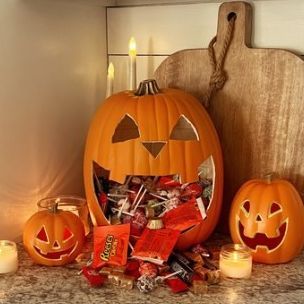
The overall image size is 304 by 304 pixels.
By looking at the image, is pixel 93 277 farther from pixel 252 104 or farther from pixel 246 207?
pixel 252 104

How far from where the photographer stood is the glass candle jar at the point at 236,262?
2.92 ft

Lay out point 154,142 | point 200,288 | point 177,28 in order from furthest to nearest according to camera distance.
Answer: point 177,28 < point 154,142 < point 200,288

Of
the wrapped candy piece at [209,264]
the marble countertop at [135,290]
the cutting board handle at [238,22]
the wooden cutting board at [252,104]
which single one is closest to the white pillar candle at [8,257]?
the marble countertop at [135,290]

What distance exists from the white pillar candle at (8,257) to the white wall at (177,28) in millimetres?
494

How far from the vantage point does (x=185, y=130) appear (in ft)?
3.34

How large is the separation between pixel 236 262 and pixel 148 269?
14 cm

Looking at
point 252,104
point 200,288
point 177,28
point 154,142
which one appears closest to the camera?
point 200,288

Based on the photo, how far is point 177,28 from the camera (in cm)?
119

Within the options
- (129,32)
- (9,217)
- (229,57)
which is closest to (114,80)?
(129,32)

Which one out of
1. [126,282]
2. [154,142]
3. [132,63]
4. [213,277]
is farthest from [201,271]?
[132,63]

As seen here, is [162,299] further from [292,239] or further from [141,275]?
[292,239]

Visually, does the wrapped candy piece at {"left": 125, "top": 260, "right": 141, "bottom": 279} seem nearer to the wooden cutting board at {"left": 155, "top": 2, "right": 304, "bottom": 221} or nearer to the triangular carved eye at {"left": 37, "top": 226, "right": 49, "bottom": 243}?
the triangular carved eye at {"left": 37, "top": 226, "right": 49, "bottom": 243}

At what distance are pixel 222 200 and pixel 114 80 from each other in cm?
41

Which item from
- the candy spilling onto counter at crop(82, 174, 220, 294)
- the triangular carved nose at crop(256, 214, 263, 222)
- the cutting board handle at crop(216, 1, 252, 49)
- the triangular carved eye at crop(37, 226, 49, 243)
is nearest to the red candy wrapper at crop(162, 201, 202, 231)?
the candy spilling onto counter at crop(82, 174, 220, 294)
